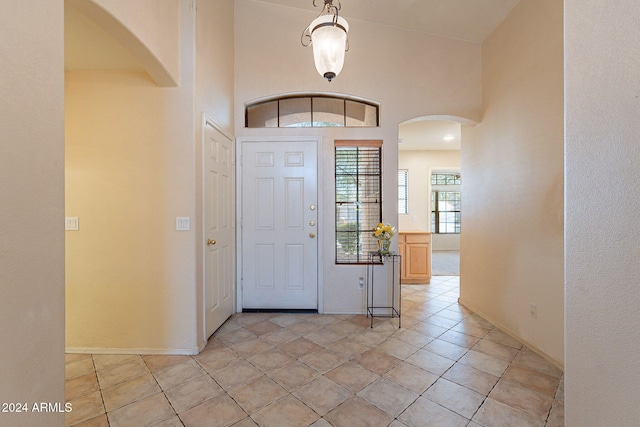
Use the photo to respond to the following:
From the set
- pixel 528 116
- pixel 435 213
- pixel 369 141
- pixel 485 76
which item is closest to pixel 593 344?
pixel 528 116

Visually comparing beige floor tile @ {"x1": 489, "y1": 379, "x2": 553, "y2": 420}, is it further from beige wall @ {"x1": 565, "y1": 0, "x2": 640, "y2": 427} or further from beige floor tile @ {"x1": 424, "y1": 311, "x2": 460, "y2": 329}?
beige floor tile @ {"x1": 424, "y1": 311, "x2": 460, "y2": 329}

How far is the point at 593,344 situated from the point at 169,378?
96.8 inches

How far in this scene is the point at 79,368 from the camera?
2.12 meters

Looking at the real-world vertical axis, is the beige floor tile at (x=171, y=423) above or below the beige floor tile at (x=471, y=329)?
above

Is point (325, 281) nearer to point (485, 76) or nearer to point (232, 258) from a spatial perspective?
point (232, 258)

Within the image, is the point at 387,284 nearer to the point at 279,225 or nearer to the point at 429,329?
the point at 429,329

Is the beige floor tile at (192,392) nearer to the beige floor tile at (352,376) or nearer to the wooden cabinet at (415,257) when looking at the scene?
the beige floor tile at (352,376)

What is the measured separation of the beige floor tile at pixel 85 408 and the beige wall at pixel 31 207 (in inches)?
25.1

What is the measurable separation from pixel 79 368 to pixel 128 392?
2.16 ft

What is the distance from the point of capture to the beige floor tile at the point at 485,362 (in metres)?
2.10

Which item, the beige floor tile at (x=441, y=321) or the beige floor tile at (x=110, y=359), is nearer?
the beige floor tile at (x=110, y=359)

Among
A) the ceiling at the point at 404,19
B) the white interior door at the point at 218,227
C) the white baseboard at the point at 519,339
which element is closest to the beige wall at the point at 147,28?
the ceiling at the point at 404,19

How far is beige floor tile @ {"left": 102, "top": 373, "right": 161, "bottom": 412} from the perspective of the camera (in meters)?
1.74

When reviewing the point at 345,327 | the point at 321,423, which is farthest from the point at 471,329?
the point at 321,423
